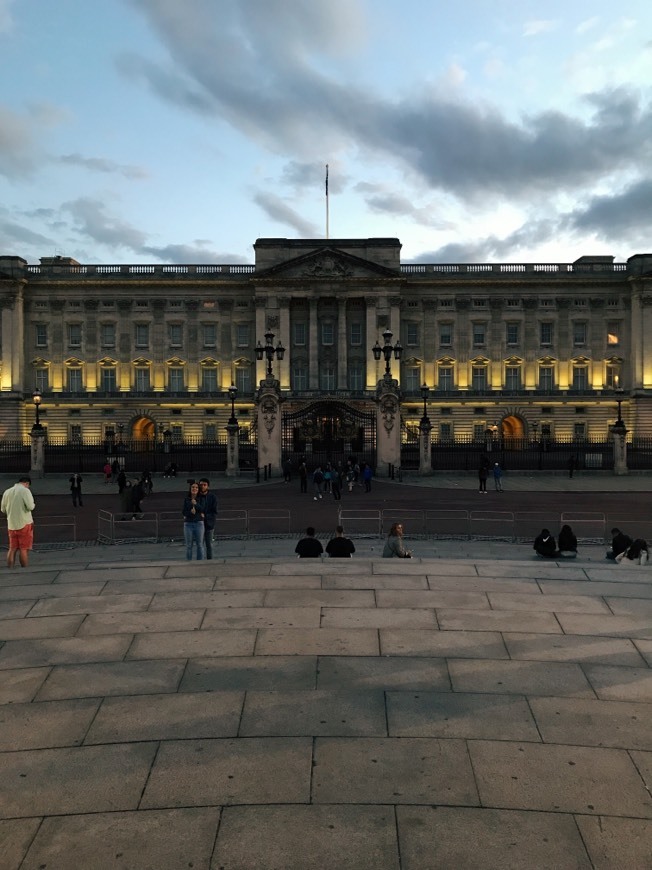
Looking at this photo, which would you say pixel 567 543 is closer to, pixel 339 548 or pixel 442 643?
pixel 339 548

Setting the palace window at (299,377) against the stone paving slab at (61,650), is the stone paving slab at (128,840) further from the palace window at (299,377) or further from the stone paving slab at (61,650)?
the palace window at (299,377)

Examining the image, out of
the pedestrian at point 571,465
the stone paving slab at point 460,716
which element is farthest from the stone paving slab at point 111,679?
the pedestrian at point 571,465

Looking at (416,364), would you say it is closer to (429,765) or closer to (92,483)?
(92,483)

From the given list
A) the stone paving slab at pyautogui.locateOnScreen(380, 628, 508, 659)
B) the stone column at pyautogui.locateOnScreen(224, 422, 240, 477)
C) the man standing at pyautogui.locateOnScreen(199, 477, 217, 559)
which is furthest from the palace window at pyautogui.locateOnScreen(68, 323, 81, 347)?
the stone paving slab at pyautogui.locateOnScreen(380, 628, 508, 659)

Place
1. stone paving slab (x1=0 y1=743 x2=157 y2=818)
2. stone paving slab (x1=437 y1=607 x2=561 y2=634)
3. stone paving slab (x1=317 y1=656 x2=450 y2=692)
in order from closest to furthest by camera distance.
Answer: stone paving slab (x1=0 y1=743 x2=157 y2=818) < stone paving slab (x1=317 y1=656 x2=450 y2=692) < stone paving slab (x1=437 y1=607 x2=561 y2=634)

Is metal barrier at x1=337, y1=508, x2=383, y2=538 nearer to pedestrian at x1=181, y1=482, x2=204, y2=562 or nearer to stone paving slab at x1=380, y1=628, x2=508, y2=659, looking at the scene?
pedestrian at x1=181, y1=482, x2=204, y2=562

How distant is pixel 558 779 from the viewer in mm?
5000

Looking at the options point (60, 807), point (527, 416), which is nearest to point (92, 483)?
Result: point (60, 807)

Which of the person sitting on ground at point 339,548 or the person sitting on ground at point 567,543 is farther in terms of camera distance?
the person sitting on ground at point 567,543

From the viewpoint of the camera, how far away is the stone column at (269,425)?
37.2 m

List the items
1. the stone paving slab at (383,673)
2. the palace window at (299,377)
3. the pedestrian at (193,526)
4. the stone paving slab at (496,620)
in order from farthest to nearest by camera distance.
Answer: the palace window at (299,377)
the pedestrian at (193,526)
the stone paving slab at (496,620)
the stone paving slab at (383,673)

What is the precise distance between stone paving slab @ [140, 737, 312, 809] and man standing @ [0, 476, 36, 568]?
785 cm

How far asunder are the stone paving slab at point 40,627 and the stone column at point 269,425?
94.0 feet

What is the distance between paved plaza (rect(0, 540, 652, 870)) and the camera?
4.32 m
